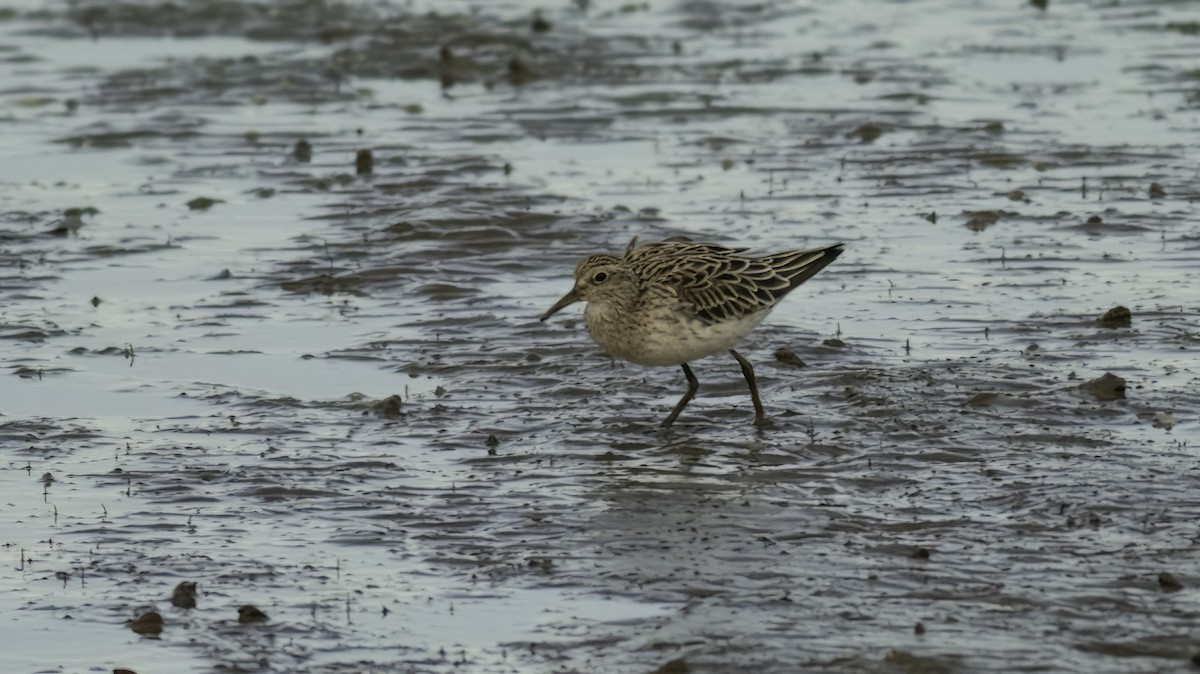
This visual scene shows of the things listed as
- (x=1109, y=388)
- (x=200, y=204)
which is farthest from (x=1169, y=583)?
(x=200, y=204)

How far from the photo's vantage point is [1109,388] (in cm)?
1052

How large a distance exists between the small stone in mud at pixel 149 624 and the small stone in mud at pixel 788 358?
5055mm

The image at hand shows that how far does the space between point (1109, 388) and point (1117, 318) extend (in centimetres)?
175

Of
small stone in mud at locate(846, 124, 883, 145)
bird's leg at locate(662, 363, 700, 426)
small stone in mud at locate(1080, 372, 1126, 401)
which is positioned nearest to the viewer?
small stone in mud at locate(1080, 372, 1126, 401)

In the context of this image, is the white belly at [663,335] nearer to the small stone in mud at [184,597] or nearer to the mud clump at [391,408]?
the mud clump at [391,408]

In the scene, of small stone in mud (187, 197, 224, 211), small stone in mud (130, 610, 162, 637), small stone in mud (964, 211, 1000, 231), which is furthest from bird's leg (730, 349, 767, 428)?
small stone in mud (187, 197, 224, 211)

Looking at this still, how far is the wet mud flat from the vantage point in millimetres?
7824

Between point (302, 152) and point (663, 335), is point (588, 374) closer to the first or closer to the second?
point (663, 335)

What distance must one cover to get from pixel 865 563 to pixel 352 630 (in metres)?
2.22

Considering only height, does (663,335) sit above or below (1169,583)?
above

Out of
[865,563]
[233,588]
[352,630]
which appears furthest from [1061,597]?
[233,588]

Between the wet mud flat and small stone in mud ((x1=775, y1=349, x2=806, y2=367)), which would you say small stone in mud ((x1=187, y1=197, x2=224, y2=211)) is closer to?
the wet mud flat

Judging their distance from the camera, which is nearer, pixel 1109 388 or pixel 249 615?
pixel 249 615

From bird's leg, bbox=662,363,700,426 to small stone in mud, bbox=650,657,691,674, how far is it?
→ 3659 millimetres
